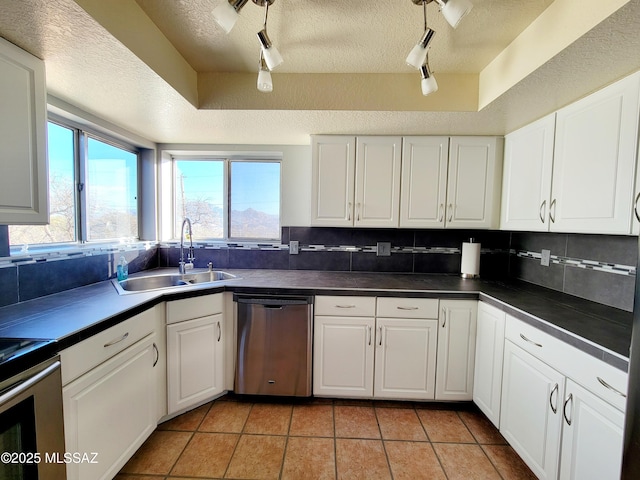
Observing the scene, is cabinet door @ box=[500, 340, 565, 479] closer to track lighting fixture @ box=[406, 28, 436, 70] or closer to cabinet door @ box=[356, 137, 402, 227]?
cabinet door @ box=[356, 137, 402, 227]

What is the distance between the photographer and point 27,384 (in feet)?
2.92

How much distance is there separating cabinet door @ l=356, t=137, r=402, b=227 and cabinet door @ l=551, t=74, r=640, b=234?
39.0 inches

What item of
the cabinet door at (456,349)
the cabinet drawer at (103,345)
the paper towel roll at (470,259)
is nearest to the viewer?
the cabinet drawer at (103,345)

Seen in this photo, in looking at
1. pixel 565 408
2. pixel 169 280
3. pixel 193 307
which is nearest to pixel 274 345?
pixel 193 307

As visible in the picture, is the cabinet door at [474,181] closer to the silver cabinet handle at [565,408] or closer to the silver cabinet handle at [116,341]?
the silver cabinet handle at [565,408]

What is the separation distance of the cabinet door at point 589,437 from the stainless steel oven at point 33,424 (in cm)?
204

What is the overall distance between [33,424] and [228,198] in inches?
80.7

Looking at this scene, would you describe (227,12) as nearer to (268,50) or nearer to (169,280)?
(268,50)

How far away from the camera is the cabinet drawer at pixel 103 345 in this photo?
3.56ft

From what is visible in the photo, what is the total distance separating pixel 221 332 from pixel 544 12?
2526 mm

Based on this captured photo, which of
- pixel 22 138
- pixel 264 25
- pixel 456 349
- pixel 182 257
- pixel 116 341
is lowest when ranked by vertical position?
pixel 456 349

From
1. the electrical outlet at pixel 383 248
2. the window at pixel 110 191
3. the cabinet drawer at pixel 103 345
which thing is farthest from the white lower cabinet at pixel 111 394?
the electrical outlet at pixel 383 248

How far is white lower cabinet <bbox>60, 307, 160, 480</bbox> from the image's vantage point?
43.7 inches

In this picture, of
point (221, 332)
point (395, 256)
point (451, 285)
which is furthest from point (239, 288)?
point (451, 285)
